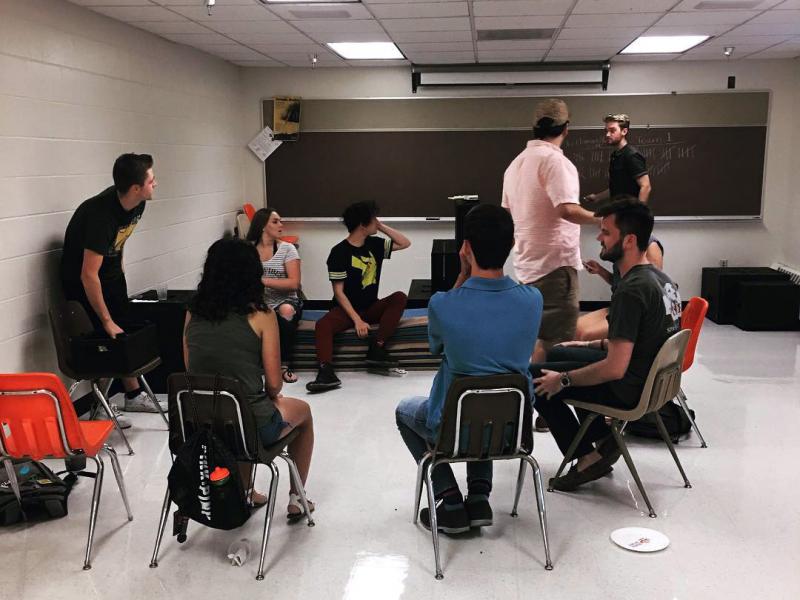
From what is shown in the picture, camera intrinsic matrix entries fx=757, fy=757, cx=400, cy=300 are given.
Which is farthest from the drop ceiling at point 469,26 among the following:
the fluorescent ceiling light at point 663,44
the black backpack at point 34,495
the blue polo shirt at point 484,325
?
the black backpack at point 34,495

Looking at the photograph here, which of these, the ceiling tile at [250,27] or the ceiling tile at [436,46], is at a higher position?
the ceiling tile at [436,46]

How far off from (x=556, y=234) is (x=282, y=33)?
275cm

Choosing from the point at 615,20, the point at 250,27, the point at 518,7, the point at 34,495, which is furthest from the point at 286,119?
the point at 34,495

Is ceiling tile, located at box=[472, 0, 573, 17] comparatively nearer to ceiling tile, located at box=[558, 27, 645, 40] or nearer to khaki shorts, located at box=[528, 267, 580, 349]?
ceiling tile, located at box=[558, 27, 645, 40]

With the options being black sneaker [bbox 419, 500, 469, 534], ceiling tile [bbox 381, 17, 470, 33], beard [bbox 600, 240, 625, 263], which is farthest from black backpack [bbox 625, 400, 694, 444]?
ceiling tile [bbox 381, 17, 470, 33]

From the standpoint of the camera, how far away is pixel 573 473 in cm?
326

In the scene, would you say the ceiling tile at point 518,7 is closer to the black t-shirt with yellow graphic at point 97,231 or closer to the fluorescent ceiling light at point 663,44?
the fluorescent ceiling light at point 663,44

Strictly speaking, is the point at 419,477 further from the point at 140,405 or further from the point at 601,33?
the point at 601,33

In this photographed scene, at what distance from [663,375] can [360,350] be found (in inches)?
103

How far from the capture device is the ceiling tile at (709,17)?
4.66 m

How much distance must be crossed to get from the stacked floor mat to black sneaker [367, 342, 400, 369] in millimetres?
40

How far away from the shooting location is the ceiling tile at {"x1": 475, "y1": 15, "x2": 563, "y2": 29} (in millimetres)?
4773

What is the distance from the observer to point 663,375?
9.63ft

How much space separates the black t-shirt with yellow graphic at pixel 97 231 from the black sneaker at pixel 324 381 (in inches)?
55.5
